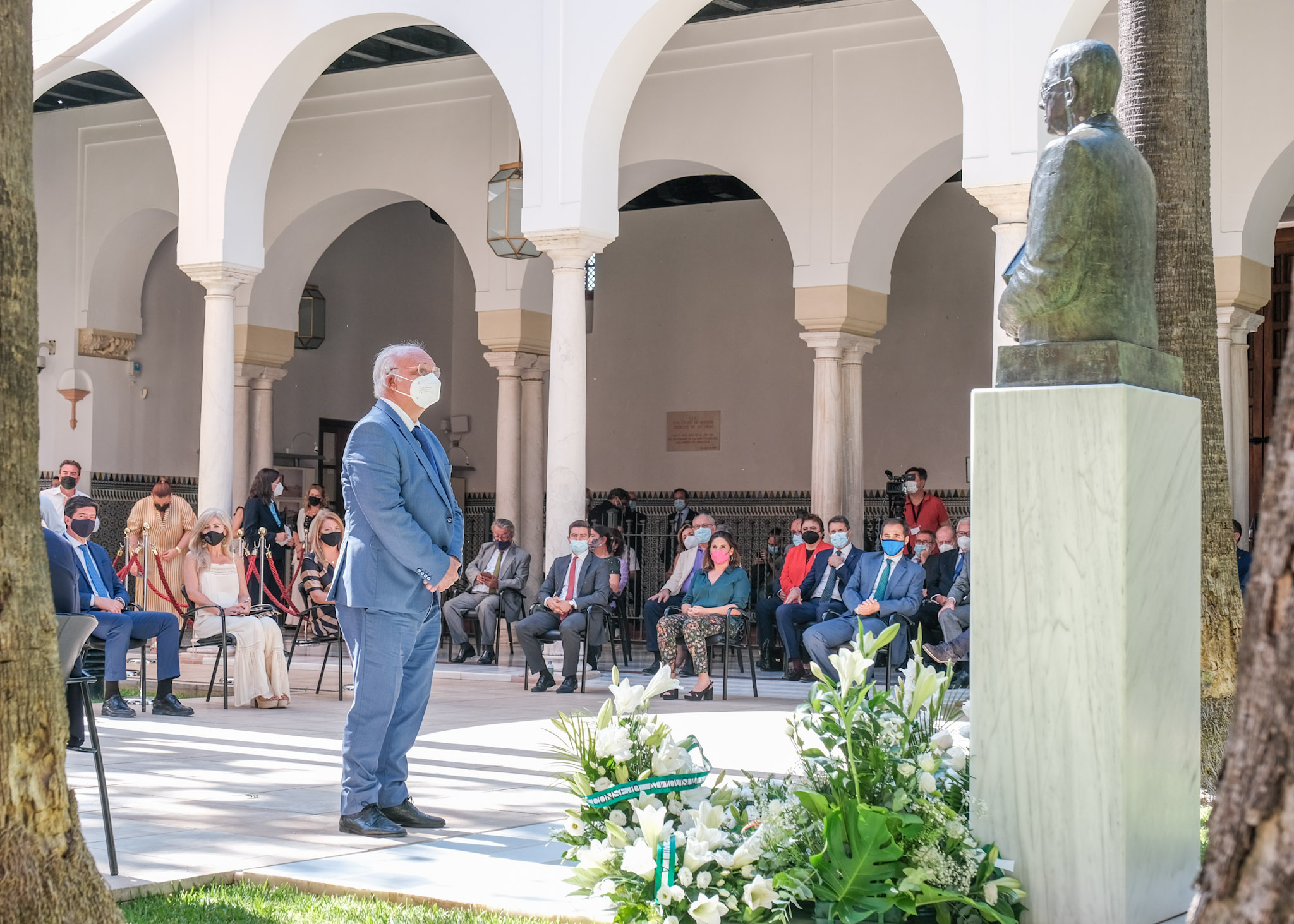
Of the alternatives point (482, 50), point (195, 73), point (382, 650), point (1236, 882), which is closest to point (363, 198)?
point (195, 73)

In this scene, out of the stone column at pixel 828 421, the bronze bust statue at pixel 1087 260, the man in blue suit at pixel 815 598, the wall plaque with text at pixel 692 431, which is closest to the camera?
the bronze bust statue at pixel 1087 260

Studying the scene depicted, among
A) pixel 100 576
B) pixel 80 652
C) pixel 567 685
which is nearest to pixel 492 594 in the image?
pixel 567 685

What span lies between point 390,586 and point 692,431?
1555cm

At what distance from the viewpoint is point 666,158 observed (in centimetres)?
1479

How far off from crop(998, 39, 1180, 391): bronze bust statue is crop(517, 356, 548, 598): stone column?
12.2m

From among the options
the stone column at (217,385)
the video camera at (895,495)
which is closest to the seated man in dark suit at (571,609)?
the stone column at (217,385)

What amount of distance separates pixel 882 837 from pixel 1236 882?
2.12m

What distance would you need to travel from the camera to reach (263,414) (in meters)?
17.9

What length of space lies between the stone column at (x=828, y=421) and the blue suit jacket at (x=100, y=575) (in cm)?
676

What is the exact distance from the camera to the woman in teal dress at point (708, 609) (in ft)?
34.4

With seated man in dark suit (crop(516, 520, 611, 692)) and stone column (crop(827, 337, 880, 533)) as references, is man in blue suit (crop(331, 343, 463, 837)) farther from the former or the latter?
stone column (crop(827, 337, 880, 533))

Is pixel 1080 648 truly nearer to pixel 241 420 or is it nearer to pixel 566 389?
pixel 566 389

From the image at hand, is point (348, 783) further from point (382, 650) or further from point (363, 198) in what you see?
point (363, 198)

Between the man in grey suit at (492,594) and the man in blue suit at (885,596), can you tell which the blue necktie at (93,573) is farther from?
the man in blue suit at (885,596)
